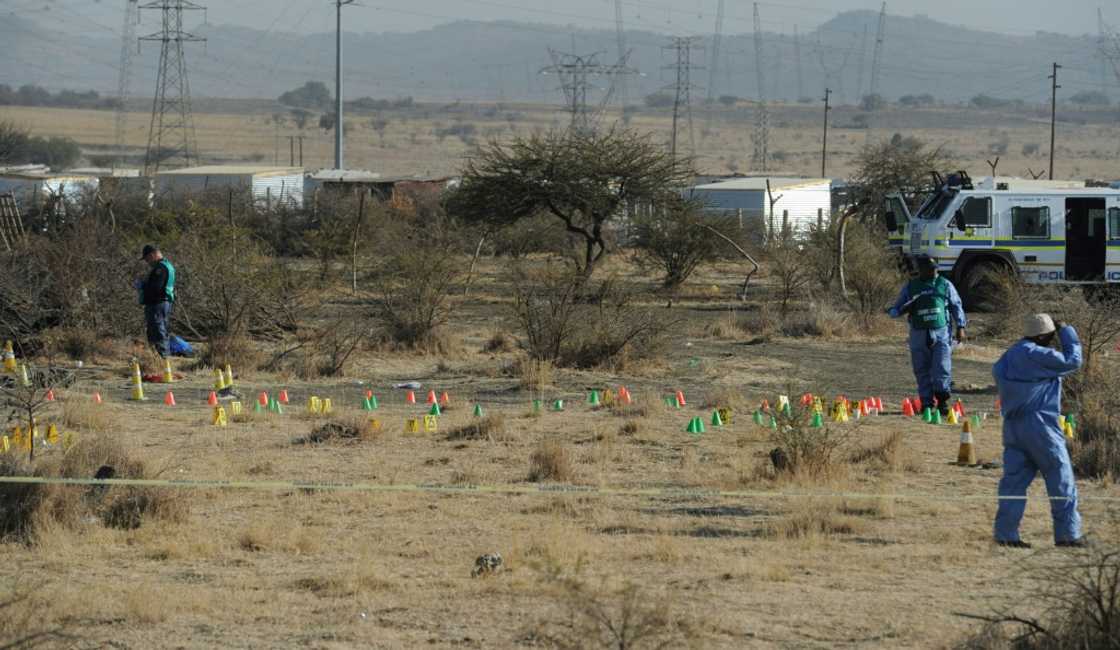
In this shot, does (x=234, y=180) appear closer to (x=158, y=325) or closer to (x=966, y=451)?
(x=158, y=325)

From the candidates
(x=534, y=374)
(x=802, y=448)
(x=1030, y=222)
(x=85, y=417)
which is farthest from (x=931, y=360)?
(x=1030, y=222)

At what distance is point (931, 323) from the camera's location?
14.5 metres

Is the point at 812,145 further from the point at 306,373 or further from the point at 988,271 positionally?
the point at 306,373

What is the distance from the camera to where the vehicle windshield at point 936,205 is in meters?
27.6

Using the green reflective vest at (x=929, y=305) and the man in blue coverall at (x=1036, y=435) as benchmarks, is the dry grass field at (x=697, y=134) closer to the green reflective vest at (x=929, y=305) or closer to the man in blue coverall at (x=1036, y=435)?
the green reflective vest at (x=929, y=305)

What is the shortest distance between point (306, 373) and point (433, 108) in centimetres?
15784

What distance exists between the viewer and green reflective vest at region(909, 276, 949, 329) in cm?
1447

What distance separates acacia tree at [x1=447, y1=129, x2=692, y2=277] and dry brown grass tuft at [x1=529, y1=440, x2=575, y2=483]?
1805 cm

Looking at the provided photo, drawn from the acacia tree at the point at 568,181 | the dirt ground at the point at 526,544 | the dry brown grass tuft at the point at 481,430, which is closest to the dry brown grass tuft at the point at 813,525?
the dirt ground at the point at 526,544

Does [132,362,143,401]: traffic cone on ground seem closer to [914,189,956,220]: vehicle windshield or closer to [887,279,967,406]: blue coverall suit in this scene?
[887,279,967,406]: blue coverall suit

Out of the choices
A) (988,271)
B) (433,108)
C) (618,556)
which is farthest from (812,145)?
(618,556)

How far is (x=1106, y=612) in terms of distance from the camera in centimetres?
662

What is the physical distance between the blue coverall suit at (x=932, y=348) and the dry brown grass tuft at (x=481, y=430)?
3813mm

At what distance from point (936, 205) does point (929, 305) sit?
45.8ft
